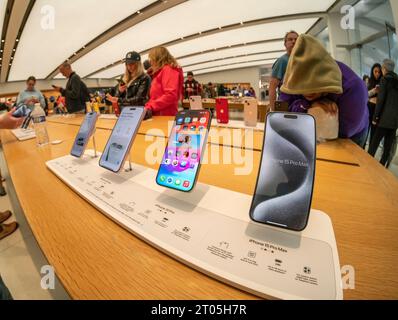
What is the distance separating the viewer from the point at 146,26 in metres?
5.88

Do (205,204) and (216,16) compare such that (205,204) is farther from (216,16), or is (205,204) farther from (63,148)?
(216,16)

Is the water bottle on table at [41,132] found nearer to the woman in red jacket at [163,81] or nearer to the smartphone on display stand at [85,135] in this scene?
the smartphone on display stand at [85,135]

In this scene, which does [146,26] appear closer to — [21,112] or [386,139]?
[21,112]

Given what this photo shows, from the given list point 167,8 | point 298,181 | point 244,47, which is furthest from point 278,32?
point 298,181

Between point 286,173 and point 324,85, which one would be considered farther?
point 324,85

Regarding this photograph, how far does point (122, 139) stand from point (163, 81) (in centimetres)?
123

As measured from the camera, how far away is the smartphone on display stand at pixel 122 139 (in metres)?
0.55

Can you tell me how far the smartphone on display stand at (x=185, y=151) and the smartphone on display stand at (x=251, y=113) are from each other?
0.80 m

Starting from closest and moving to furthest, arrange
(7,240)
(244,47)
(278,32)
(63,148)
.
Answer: (63,148) → (7,240) → (278,32) → (244,47)

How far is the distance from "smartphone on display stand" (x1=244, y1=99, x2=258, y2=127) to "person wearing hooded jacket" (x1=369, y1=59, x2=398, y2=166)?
222cm

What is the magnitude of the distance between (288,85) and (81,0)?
17.8 ft

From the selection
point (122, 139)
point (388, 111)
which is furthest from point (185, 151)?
point (388, 111)

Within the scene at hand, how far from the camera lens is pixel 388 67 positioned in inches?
95.8

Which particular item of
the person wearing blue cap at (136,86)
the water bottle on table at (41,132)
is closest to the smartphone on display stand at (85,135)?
the water bottle on table at (41,132)
